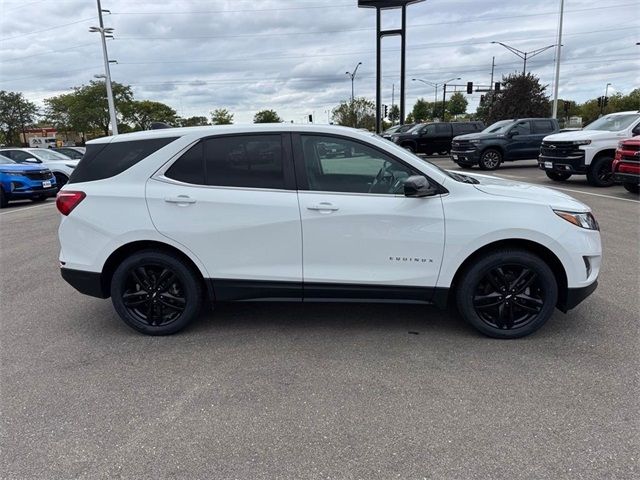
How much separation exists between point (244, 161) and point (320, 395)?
1956 mm

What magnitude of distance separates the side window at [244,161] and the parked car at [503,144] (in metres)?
15.8

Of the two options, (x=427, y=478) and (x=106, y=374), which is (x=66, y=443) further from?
(x=427, y=478)

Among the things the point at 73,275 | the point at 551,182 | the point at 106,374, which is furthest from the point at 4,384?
the point at 551,182

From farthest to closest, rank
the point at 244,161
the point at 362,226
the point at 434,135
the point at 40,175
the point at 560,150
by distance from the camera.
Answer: the point at 434,135 < the point at 40,175 < the point at 560,150 < the point at 244,161 < the point at 362,226

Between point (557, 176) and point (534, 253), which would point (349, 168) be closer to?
point (534, 253)

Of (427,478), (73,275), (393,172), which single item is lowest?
(427,478)

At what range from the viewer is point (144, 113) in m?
75.8

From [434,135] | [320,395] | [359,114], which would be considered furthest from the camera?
[359,114]

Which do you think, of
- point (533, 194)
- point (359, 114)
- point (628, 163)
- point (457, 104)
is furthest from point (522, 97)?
point (457, 104)

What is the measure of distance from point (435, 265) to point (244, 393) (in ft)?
5.70

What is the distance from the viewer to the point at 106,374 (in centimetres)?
348

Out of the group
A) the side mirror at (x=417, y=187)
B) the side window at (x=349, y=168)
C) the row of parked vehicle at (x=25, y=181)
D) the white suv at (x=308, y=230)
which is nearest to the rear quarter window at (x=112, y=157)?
the white suv at (x=308, y=230)

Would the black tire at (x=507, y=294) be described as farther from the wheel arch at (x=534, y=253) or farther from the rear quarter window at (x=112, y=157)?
the rear quarter window at (x=112, y=157)

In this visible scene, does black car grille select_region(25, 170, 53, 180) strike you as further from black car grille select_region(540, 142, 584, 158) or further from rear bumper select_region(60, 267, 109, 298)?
black car grille select_region(540, 142, 584, 158)
